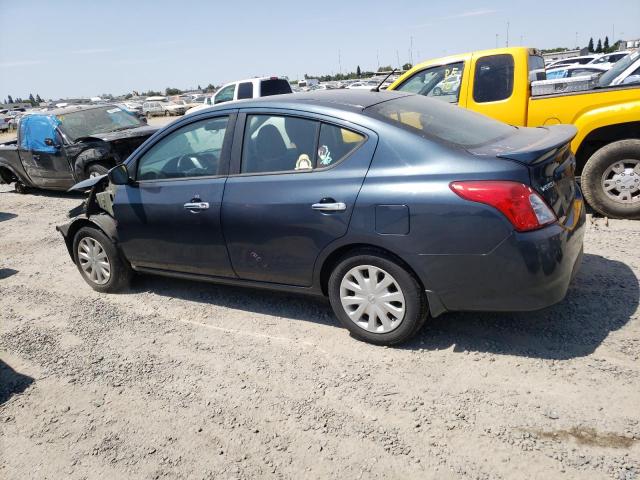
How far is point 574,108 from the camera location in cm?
546

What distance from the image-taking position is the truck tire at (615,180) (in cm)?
520

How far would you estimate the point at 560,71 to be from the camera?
1755 cm

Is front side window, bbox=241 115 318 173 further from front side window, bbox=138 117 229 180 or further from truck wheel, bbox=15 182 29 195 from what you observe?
truck wheel, bbox=15 182 29 195

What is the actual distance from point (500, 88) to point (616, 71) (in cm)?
125

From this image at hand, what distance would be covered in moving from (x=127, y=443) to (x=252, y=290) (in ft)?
6.51

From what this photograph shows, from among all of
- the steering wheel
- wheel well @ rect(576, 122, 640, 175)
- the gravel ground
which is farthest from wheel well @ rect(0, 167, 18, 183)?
wheel well @ rect(576, 122, 640, 175)

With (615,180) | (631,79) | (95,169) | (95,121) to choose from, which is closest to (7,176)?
(95,121)

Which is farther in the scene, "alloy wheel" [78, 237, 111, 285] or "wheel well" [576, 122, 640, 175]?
"wheel well" [576, 122, 640, 175]

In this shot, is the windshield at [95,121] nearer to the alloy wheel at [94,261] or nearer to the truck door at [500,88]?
the alloy wheel at [94,261]

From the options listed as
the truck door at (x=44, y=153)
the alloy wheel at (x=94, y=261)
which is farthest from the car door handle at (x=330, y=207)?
the truck door at (x=44, y=153)

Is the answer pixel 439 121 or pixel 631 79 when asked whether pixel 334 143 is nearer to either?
pixel 439 121

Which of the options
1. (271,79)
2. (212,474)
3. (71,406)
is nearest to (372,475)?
(212,474)

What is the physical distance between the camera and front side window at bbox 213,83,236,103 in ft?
48.3

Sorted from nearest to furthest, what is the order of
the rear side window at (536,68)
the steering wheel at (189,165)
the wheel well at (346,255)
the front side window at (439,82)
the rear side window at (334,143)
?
the wheel well at (346,255)
the rear side window at (334,143)
the steering wheel at (189,165)
the rear side window at (536,68)
the front side window at (439,82)
